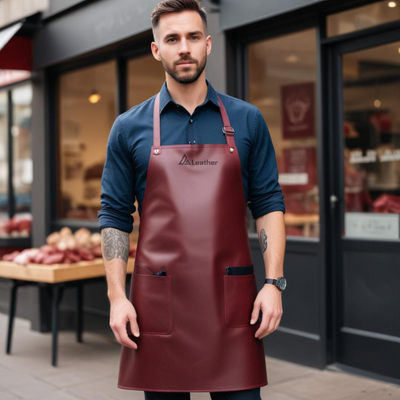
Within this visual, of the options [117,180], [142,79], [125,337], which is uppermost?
[142,79]

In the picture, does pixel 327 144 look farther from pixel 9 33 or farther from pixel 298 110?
pixel 9 33

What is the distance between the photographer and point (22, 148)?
862cm

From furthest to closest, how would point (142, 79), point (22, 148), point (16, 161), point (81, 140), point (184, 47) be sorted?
point (16, 161), point (22, 148), point (81, 140), point (142, 79), point (184, 47)

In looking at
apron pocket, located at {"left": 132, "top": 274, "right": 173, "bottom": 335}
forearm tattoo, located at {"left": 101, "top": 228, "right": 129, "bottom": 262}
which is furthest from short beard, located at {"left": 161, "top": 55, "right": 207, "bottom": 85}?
apron pocket, located at {"left": 132, "top": 274, "right": 173, "bottom": 335}

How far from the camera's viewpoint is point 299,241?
17.6 ft

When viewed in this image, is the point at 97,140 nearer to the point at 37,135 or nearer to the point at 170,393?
the point at 37,135

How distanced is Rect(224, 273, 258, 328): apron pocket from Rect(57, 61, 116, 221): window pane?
5.31 m

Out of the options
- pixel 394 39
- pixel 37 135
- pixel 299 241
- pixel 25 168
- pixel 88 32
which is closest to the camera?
pixel 394 39

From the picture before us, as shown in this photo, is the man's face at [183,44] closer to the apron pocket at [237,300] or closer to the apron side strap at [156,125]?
the apron side strap at [156,125]

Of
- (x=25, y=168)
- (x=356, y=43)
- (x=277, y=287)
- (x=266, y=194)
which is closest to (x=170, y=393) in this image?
(x=277, y=287)

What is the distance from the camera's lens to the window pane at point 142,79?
6.68m

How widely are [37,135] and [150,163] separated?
225 inches

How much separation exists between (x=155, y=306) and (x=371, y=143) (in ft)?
10.9

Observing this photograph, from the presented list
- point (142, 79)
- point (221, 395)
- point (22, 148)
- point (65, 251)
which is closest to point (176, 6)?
point (221, 395)
